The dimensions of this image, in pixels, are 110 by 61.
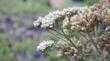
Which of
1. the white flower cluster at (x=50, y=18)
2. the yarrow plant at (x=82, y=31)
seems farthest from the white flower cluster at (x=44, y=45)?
the white flower cluster at (x=50, y=18)

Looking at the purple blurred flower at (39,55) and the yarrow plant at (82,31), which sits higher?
the yarrow plant at (82,31)

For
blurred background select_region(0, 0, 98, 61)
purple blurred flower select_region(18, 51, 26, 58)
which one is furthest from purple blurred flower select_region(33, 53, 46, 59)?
purple blurred flower select_region(18, 51, 26, 58)

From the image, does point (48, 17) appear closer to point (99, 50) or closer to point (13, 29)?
point (99, 50)

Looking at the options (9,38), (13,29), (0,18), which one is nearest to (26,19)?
(0,18)

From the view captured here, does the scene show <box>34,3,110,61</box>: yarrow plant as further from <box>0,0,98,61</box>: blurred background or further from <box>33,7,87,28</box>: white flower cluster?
<box>0,0,98,61</box>: blurred background

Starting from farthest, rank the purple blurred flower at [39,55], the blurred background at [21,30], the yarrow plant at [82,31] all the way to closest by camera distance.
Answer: the blurred background at [21,30] < the purple blurred flower at [39,55] < the yarrow plant at [82,31]

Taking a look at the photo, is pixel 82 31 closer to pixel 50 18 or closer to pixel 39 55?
pixel 50 18

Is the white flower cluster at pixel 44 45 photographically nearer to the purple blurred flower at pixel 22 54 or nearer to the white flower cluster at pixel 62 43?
the white flower cluster at pixel 62 43
